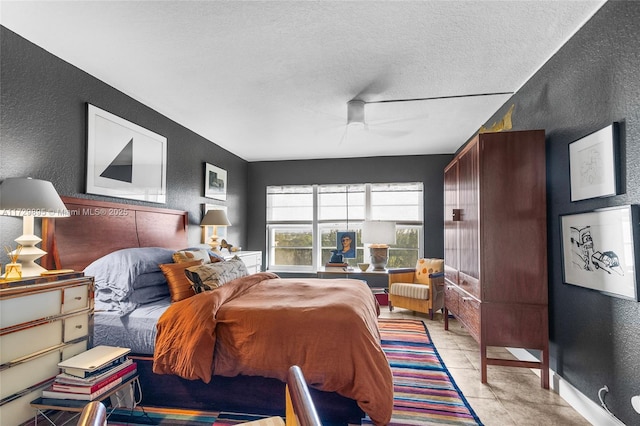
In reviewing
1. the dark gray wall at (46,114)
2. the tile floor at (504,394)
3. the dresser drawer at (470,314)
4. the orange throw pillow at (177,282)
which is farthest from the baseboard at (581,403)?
the dark gray wall at (46,114)

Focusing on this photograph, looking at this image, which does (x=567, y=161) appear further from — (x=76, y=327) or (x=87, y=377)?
(x=76, y=327)

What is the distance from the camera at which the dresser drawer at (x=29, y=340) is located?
166 centimetres

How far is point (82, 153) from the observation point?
9.00 feet

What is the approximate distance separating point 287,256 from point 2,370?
A: 4.67m

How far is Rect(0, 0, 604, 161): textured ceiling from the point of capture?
6.57 ft

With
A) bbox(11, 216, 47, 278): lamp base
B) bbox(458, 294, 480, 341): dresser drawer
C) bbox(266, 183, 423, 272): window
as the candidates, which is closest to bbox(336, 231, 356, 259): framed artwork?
bbox(266, 183, 423, 272): window

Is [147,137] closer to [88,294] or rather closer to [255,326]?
[88,294]

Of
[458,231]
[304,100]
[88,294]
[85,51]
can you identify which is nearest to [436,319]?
[458,231]

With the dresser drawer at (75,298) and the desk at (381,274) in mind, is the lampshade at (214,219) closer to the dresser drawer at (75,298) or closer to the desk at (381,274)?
the desk at (381,274)

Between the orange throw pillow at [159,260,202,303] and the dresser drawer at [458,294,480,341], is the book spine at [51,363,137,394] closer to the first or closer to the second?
the orange throw pillow at [159,260,202,303]

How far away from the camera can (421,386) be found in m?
2.60

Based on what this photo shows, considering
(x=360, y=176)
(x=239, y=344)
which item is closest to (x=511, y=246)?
(x=239, y=344)

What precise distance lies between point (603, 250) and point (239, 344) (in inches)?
90.9

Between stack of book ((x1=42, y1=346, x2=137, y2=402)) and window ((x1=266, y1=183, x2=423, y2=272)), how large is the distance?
13.8ft
